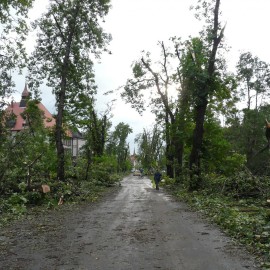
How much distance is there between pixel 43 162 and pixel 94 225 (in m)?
11.6

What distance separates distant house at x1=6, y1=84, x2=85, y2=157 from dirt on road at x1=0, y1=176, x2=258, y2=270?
7.43 metres

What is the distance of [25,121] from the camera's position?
49.7 m

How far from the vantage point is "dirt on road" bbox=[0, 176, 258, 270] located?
637 cm

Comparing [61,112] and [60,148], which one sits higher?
[61,112]

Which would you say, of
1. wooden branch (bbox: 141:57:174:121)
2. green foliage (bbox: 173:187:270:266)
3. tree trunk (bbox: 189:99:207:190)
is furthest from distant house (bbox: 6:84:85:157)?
tree trunk (bbox: 189:99:207:190)

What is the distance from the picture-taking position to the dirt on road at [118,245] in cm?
637

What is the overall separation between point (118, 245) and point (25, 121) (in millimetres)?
44786

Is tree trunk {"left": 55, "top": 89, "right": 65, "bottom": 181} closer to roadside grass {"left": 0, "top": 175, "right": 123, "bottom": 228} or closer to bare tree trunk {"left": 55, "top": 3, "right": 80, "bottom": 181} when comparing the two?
bare tree trunk {"left": 55, "top": 3, "right": 80, "bottom": 181}

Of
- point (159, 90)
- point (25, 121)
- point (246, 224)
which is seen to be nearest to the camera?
point (246, 224)

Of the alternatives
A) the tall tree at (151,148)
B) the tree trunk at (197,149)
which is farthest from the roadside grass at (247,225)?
the tall tree at (151,148)

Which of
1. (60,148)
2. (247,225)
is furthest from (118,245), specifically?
(60,148)

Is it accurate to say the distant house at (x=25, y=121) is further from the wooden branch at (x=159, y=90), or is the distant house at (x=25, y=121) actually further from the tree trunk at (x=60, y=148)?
the wooden branch at (x=159, y=90)

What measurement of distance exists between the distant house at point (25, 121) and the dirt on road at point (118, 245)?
7.43 meters

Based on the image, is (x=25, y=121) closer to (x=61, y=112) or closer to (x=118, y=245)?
(x=61, y=112)
